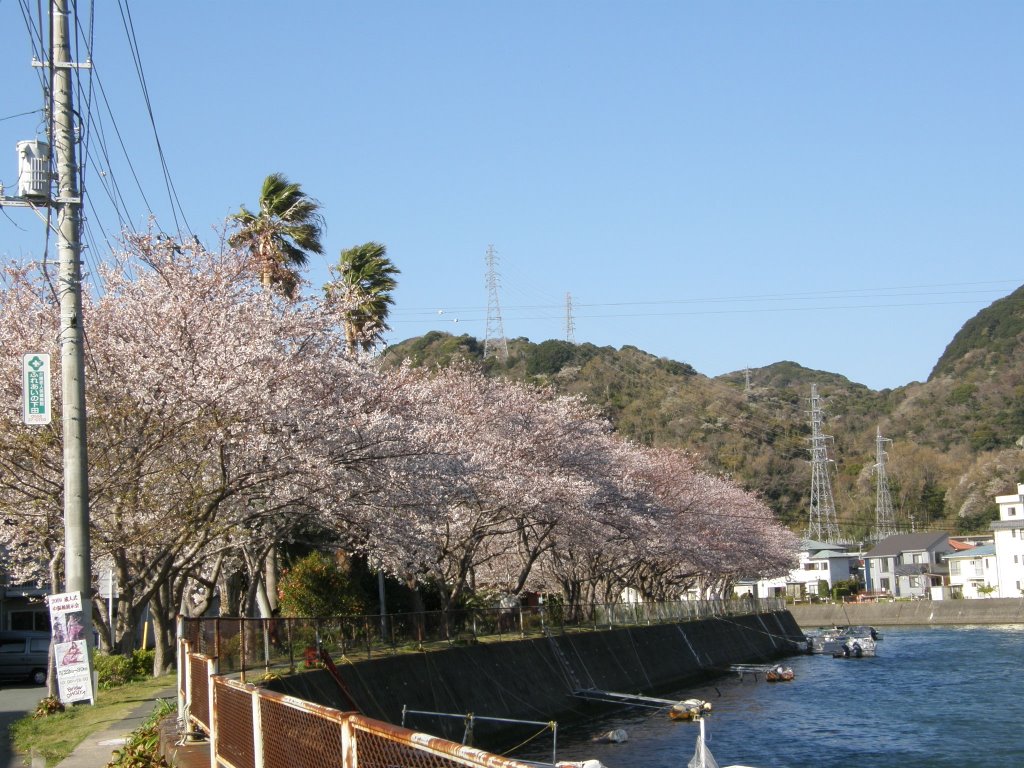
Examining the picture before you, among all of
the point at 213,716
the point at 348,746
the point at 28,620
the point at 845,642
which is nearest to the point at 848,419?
the point at 845,642

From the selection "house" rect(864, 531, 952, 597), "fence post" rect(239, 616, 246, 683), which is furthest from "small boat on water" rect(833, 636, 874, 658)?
"fence post" rect(239, 616, 246, 683)

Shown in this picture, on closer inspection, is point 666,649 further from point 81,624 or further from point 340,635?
point 81,624

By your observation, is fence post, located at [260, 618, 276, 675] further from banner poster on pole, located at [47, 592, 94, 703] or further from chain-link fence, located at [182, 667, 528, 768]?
chain-link fence, located at [182, 667, 528, 768]

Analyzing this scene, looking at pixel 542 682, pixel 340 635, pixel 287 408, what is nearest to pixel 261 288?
pixel 287 408

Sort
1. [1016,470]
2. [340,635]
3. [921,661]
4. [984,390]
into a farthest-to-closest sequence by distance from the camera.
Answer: [984,390] → [1016,470] → [921,661] → [340,635]

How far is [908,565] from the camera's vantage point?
108438 mm

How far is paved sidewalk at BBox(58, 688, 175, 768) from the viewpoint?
46.5 feet

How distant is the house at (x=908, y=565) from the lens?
107 metres

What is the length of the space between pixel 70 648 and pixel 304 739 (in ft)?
22.4

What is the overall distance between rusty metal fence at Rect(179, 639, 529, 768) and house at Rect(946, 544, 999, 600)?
95109 mm

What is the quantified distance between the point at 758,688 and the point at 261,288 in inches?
1187

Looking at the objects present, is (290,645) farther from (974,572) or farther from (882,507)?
(882,507)

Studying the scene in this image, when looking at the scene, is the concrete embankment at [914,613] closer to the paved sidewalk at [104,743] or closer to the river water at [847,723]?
the river water at [847,723]

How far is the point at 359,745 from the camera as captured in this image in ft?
20.0
